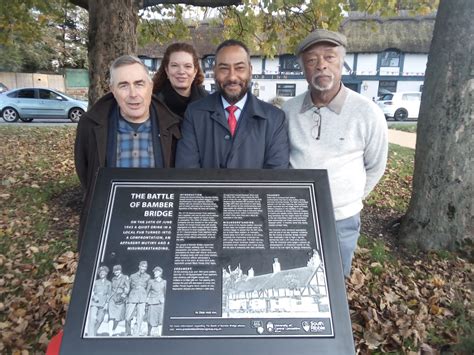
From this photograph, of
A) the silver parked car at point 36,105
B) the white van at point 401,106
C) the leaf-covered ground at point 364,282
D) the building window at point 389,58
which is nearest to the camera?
the leaf-covered ground at point 364,282

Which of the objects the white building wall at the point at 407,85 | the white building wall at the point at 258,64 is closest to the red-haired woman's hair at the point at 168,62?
the white building wall at the point at 258,64

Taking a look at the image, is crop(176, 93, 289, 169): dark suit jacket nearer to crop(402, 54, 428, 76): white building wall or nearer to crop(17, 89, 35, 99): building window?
crop(17, 89, 35, 99): building window

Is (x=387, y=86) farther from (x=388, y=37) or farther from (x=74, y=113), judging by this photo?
(x=74, y=113)

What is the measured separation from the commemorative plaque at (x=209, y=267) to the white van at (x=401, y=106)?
24412 millimetres

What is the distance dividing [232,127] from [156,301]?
1.23 meters

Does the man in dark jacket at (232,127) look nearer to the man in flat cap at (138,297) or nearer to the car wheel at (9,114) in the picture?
the man in flat cap at (138,297)

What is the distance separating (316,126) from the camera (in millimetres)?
2648

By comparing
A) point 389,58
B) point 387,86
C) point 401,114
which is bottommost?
point 401,114

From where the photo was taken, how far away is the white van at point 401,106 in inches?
962

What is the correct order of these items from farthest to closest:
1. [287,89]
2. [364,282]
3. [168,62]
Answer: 1. [287,89]
2. [364,282]
3. [168,62]

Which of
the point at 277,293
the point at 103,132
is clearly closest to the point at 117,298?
A: the point at 277,293

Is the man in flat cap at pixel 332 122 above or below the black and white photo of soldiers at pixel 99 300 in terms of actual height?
above

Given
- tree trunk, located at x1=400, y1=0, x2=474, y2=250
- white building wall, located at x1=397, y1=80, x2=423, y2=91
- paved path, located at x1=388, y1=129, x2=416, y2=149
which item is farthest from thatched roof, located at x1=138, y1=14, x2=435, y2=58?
tree trunk, located at x1=400, y1=0, x2=474, y2=250

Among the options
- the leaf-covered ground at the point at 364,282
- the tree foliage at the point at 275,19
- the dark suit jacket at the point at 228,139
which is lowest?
the leaf-covered ground at the point at 364,282
